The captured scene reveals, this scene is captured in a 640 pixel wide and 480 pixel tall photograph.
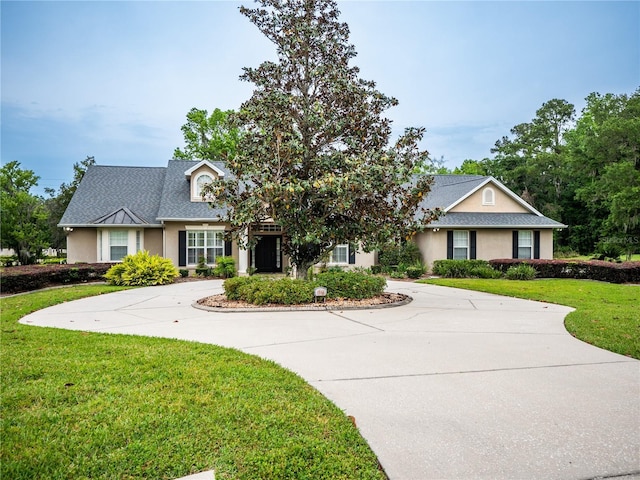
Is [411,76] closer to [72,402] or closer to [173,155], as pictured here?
[72,402]

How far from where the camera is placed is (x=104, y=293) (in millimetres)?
12352

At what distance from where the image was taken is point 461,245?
19828 millimetres

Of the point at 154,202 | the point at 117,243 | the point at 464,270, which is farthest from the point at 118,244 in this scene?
the point at 464,270

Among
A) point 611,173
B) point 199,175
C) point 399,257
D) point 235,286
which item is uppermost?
point 611,173

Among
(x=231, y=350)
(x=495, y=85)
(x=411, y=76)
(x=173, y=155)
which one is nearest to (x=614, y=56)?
(x=495, y=85)

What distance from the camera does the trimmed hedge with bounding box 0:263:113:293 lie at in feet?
40.3

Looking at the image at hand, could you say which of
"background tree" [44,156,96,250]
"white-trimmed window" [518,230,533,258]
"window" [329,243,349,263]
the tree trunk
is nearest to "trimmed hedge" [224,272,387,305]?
the tree trunk

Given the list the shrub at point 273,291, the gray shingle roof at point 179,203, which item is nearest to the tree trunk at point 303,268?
the shrub at point 273,291

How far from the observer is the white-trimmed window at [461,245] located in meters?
19.7

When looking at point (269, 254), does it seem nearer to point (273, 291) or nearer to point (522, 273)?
point (273, 291)

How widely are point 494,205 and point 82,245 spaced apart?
64.4 feet

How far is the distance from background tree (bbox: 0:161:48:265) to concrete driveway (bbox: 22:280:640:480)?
15.2 metres

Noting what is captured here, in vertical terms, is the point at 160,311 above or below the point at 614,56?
below

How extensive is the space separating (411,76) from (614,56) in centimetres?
609
